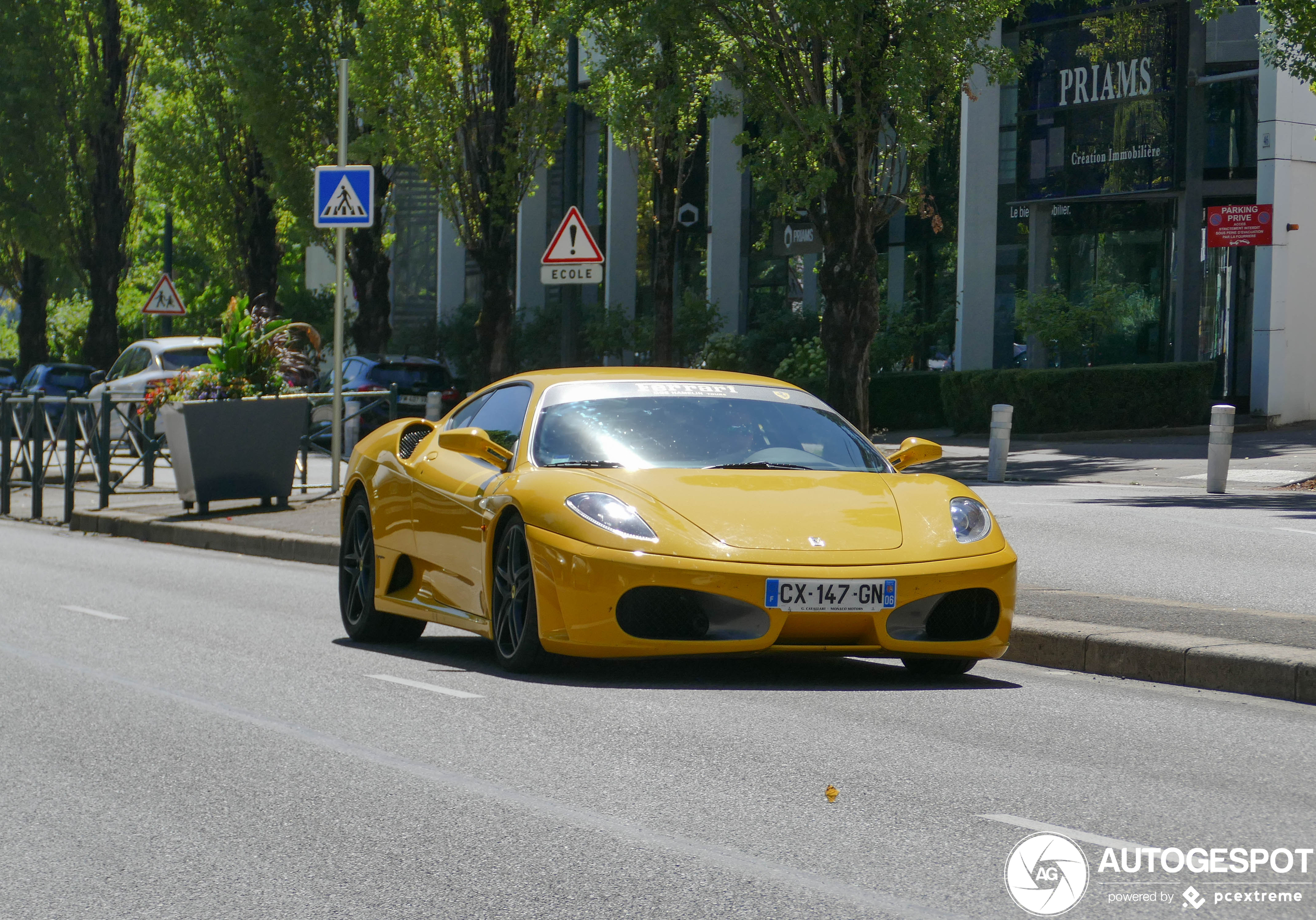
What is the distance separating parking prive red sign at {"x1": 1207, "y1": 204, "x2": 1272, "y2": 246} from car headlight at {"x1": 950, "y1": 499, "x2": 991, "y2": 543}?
72.8ft

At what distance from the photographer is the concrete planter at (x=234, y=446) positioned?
16.8m

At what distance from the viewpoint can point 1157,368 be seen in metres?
27.5

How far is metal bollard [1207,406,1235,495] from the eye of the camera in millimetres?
18217

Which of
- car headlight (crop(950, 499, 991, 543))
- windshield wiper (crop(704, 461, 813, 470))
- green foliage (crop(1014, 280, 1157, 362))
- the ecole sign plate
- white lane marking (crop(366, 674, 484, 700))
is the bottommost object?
white lane marking (crop(366, 674, 484, 700))

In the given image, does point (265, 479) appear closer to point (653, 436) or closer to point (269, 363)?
point (269, 363)

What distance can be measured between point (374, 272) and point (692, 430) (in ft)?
96.8

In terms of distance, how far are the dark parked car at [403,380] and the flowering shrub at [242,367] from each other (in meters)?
12.2

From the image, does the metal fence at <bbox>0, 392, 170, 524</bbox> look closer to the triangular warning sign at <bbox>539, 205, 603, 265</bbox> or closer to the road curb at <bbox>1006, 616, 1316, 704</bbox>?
the triangular warning sign at <bbox>539, 205, 603, 265</bbox>

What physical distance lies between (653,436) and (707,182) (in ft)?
105

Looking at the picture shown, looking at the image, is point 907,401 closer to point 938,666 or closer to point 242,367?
point 242,367

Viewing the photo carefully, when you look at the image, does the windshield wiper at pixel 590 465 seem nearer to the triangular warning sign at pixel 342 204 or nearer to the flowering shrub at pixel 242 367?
the triangular warning sign at pixel 342 204

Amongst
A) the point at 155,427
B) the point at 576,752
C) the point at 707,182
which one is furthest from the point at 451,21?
the point at 576,752

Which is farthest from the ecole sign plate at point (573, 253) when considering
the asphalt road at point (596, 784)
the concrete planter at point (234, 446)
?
the asphalt road at point (596, 784)

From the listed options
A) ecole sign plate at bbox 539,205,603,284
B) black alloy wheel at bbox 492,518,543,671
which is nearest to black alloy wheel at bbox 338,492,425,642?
black alloy wheel at bbox 492,518,543,671
